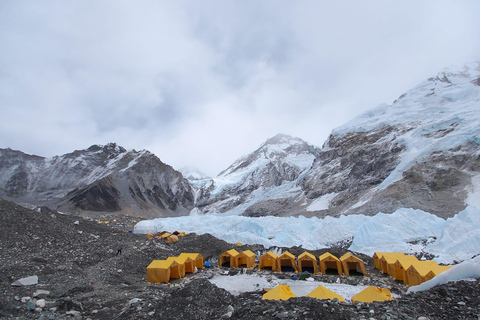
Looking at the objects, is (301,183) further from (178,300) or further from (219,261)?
(178,300)

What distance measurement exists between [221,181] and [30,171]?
304 feet

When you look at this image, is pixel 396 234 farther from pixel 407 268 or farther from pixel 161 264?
pixel 161 264

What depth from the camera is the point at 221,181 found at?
16425 centimetres

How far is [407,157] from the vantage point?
63.8m

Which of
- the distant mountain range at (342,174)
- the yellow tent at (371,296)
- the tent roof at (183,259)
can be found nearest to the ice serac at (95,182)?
the distant mountain range at (342,174)

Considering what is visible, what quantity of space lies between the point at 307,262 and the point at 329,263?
1.82m

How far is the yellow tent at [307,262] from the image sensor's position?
21109 mm

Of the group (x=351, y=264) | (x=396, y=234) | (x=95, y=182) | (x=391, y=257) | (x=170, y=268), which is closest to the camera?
(x=170, y=268)

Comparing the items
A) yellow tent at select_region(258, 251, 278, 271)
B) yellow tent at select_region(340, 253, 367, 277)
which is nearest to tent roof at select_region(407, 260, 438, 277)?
yellow tent at select_region(340, 253, 367, 277)

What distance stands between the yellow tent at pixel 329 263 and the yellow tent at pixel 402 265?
12.9ft

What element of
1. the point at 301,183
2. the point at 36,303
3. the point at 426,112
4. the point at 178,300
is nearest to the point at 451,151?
the point at 426,112

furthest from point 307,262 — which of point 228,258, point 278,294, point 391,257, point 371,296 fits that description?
point 278,294

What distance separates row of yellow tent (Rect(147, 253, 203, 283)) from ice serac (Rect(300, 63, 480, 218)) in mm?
A: 38760

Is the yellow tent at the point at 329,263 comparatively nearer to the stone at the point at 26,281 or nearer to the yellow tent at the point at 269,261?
the yellow tent at the point at 269,261
